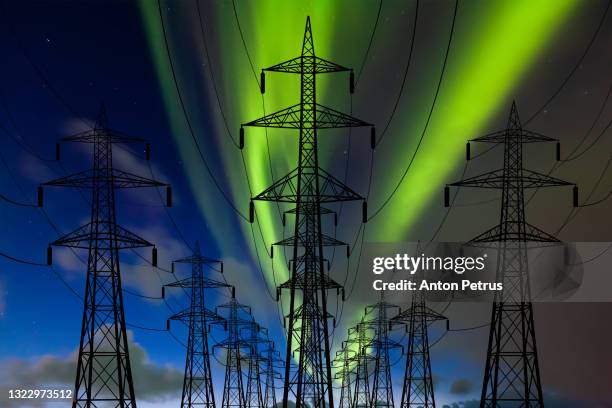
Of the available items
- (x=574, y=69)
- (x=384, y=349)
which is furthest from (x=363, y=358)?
(x=574, y=69)

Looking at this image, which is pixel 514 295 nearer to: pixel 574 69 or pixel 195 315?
pixel 574 69

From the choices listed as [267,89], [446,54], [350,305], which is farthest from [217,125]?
[350,305]

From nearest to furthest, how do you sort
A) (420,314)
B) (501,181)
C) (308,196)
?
1. (308,196)
2. (501,181)
3. (420,314)

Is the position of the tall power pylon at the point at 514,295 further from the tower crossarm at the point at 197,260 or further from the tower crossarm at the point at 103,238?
the tower crossarm at the point at 197,260

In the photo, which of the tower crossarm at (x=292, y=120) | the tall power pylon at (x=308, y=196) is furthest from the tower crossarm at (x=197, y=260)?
the tower crossarm at (x=292, y=120)

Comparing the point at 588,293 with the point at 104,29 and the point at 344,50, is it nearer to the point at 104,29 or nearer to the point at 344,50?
the point at 344,50

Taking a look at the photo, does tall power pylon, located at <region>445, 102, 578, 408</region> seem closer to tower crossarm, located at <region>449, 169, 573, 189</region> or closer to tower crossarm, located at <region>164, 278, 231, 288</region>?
tower crossarm, located at <region>449, 169, 573, 189</region>

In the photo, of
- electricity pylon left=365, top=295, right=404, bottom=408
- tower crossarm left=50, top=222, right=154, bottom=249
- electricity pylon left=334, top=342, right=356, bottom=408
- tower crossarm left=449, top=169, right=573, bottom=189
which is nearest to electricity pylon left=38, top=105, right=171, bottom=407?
tower crossarm left=50, top=222, right=154, bottom=249
